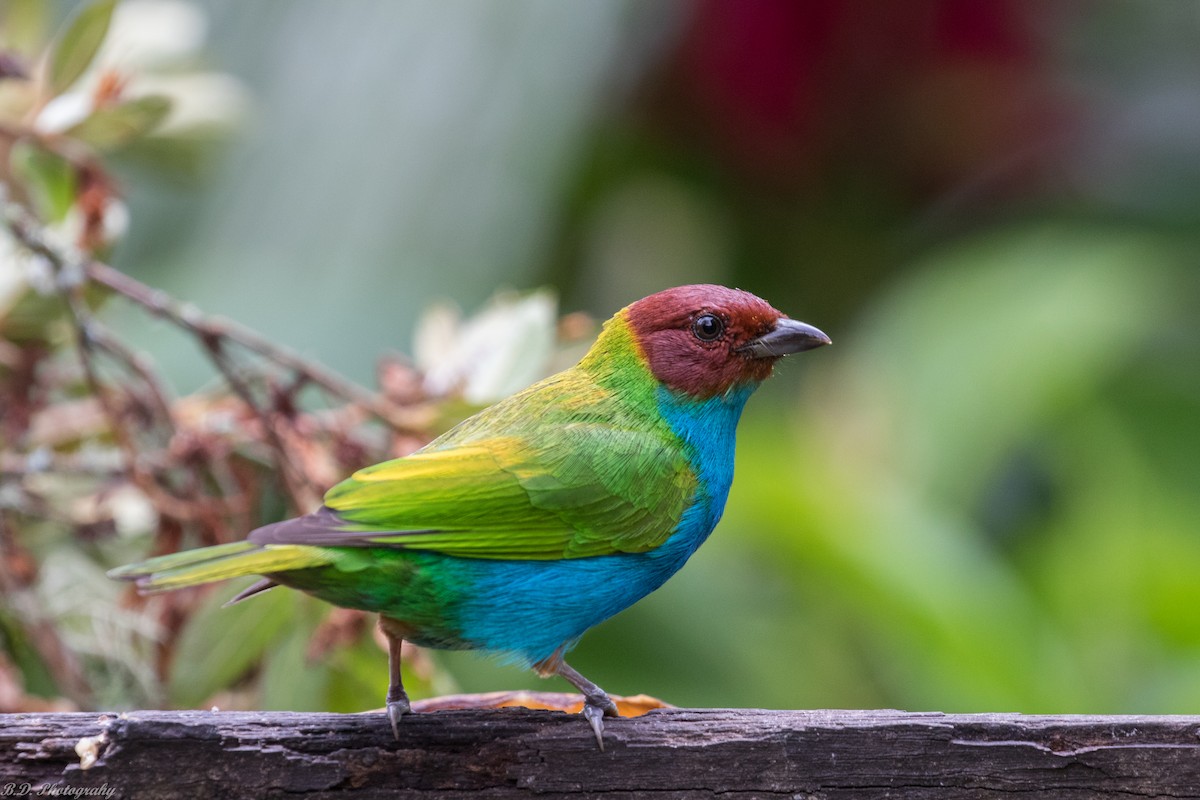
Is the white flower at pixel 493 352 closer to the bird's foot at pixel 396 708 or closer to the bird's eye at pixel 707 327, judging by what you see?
the bird's eye at pixel 707 327

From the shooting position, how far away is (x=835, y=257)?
5.71 m

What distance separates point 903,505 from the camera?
4.14m

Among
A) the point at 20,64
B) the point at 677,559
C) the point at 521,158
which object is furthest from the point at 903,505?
the point at 20,64

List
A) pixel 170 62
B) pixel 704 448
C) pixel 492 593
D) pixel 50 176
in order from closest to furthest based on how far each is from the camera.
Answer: pixel 492 593 < pixel 704 448 < pixel 50 176 < pixel 170 62

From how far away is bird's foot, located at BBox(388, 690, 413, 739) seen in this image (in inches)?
71.1

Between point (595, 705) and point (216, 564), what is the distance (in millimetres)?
570

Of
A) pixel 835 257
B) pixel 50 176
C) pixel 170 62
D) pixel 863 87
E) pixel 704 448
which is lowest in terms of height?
pixel 835 257

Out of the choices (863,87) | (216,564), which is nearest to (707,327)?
(216,564)

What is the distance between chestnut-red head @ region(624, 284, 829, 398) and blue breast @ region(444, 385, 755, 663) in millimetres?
202

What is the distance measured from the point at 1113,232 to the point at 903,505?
2.21 metres

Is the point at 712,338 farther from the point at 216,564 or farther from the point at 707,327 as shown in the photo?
the point at 216,564

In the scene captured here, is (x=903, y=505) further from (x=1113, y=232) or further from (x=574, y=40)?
(x=1113, y=232)

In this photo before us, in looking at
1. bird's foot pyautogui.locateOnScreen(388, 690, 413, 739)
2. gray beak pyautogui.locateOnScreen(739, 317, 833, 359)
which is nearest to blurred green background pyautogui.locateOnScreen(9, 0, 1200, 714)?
gray beak pyautogui.locateOnScreen(739, 317, 833, 359)

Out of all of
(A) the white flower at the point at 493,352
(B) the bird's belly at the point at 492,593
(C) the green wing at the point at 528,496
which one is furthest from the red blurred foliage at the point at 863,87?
(B) the bird's belly at the point at 492,593
